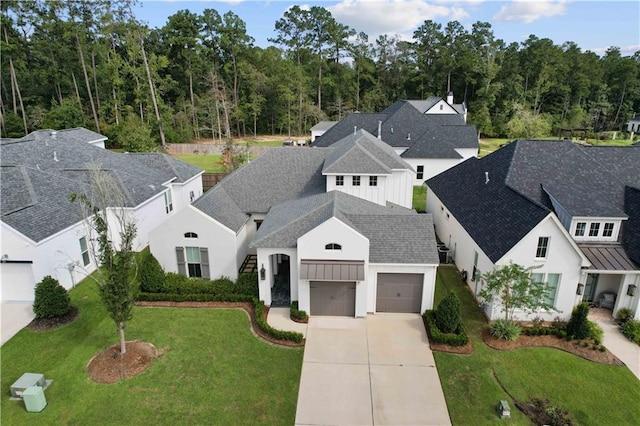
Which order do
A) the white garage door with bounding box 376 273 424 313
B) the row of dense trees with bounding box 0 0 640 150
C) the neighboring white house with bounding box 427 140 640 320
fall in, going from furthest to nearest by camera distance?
1. the row of dense trees with bounding box 0 0 640 150
2. the white garage door with bounding box 376 273 424 313
3. the neighboring white house with bounding box 427 140 640 320

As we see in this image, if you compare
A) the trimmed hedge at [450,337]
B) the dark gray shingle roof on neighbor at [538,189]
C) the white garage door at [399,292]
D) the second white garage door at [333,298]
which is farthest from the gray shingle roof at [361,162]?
the trimmed hedge at [450,337]

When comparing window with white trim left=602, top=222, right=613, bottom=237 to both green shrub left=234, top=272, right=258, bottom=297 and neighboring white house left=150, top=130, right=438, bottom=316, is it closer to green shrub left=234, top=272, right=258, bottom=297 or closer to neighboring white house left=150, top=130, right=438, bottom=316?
neighboring white house left=150, top=130, right=438, bottom=316

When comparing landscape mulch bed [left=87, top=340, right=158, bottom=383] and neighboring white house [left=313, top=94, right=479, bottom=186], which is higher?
neighboring white house [left=313, top=94, right=479, bottom=186]

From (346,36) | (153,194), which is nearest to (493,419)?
(153,194)

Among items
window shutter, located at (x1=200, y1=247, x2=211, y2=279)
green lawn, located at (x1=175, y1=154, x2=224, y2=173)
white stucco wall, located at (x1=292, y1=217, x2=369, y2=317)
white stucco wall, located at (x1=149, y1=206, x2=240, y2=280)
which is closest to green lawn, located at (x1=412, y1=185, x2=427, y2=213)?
white stucco wall, located at (x1=292, y1=217, x2=369, y2=317)

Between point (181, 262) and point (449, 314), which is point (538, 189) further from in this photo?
point (181, 262)

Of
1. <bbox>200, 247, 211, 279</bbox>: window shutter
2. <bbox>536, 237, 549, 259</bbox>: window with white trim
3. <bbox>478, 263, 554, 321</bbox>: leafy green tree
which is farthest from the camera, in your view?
<bbox>200, 247, 211, 279</bbox>: window shutter

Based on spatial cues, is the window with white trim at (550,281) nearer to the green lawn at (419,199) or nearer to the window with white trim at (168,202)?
the green lawn at (419,199)
